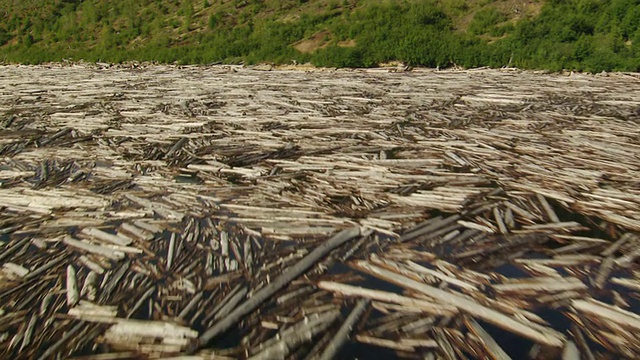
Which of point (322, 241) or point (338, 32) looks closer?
point (322, 241)

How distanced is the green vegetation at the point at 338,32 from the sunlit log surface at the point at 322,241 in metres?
13.0

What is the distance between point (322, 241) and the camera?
10.2 ft

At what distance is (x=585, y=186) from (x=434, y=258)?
7.30ft

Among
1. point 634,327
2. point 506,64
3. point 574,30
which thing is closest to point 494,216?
point 634,327

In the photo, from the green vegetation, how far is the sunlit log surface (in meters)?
13.0

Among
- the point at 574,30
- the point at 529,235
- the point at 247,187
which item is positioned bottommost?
A: the point at 247,187

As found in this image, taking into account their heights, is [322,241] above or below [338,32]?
below

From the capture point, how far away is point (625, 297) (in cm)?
247

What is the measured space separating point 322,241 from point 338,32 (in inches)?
853

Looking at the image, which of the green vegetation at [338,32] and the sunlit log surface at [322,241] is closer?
the sunlit log surface at [322,241]

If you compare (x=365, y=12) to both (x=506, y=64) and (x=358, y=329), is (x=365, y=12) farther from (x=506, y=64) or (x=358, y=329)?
(x=358, y=329)

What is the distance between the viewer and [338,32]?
23.0 meters

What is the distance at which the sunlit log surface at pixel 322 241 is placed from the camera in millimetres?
2191

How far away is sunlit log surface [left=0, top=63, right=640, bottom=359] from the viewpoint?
2.19 meters
